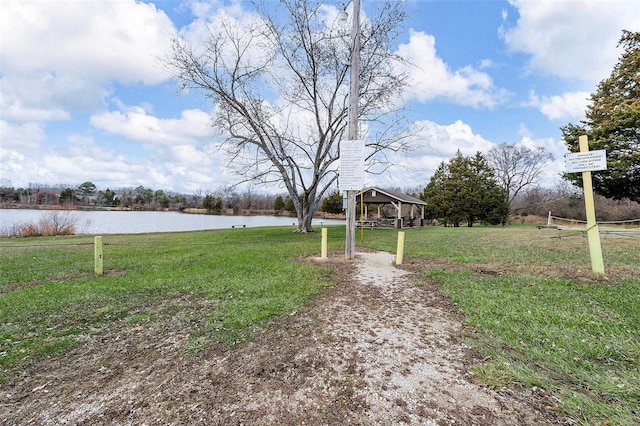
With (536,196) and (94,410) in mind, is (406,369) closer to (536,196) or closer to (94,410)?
(94,410)

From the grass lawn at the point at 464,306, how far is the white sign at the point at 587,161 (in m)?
1.79

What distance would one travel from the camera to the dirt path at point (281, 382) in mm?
1812

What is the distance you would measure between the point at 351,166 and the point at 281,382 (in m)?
5.42

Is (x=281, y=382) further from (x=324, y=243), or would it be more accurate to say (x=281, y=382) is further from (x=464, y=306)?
(x=324, y=243)

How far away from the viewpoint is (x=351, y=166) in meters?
6.96

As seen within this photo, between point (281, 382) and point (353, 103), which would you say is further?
point (353, 103)

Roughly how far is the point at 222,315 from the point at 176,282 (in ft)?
6.85

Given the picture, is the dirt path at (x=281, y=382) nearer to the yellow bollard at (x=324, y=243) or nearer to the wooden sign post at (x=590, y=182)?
the wooden sign post at (x=590, y=182)

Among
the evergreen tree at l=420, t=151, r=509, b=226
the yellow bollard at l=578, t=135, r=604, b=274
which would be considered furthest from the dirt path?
the evergreen tree at l=420, t=151, r=509, b=226

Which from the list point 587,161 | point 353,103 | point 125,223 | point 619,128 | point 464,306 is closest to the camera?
point 464,306

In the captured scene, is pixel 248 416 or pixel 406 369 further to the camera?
pixel 406 369

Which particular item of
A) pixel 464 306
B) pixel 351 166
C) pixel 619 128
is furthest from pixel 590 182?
pixel 619 128

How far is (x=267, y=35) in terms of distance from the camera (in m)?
13.9

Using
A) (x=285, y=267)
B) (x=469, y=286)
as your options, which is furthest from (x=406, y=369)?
(x=285, y=267)
